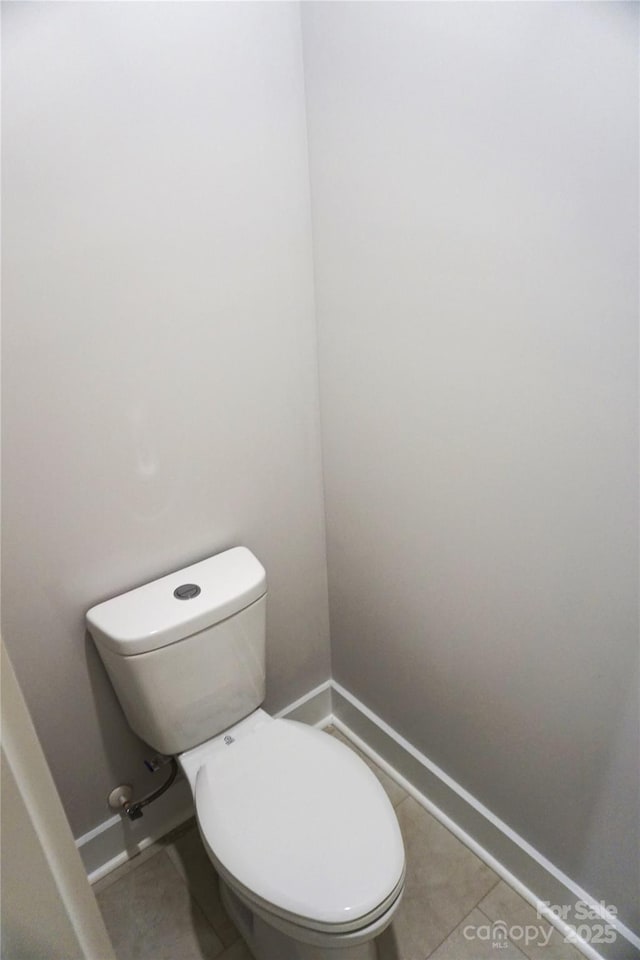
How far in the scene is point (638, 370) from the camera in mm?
795

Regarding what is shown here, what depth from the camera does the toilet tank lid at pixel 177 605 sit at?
1094mm

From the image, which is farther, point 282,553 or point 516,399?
point 282,553

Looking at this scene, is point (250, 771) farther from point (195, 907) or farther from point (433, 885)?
point (433, 885)

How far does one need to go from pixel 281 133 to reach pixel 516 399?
73 centimetres

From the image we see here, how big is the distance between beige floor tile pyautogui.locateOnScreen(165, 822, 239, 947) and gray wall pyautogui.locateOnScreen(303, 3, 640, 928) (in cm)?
64

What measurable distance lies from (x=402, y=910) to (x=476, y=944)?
0.17 m

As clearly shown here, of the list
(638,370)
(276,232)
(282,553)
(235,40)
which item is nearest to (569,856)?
(282,553)

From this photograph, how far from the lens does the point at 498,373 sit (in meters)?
0.98

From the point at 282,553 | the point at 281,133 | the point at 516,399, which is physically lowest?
the point at 282,553

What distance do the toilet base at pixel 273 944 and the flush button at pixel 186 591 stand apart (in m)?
0.63

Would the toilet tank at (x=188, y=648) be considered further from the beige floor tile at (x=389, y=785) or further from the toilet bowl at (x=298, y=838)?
the beige floor tile at (x=389, y=785)

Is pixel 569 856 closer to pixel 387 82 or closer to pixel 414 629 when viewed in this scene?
pixel 414 629

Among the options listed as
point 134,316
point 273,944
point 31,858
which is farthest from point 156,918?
point 134,316

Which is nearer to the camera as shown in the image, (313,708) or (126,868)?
(126,868)
